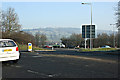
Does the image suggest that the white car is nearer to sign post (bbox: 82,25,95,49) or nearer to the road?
the road

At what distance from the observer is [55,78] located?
6.99m

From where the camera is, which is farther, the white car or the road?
the white car

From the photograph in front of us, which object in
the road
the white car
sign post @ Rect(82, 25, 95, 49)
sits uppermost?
sign post @ Rect(82, 25, 95, 49)

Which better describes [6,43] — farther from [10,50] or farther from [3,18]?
[3,18]

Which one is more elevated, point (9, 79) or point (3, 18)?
point (3, 18)

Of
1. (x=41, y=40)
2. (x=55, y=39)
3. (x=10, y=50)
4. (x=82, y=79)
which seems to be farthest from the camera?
A: (x=55, y=39)

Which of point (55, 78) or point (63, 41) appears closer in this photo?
point (55, 78)

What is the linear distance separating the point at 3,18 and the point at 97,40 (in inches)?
1641

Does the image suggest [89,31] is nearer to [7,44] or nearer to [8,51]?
[7,44]

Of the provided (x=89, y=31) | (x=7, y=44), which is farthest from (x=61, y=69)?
(x=89, y=31)

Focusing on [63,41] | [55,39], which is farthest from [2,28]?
[55,39]

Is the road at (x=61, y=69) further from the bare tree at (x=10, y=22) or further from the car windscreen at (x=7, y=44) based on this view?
the bare tree at (x=10, y=22)

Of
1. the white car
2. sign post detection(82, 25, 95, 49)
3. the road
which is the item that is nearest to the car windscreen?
the white car

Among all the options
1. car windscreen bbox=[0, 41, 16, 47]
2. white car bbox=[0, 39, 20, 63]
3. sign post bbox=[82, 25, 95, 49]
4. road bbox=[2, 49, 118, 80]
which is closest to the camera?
road bbox=[2, 49, 118, 80]
